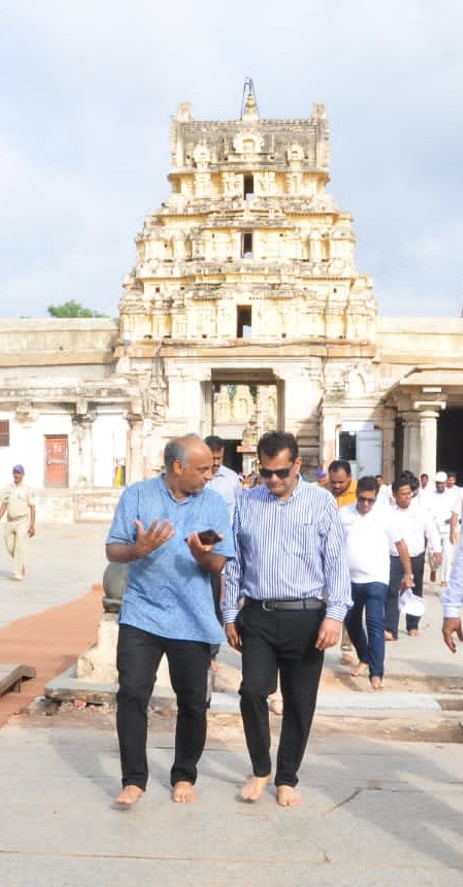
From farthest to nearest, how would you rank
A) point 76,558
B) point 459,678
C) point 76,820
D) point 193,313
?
1. point 193,313
2. point 76,558
3. point 459,678
4. point 76,820

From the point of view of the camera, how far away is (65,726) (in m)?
5.65

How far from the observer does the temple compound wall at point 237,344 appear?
83.3 ft

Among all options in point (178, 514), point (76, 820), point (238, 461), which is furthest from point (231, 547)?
point (238, 461)

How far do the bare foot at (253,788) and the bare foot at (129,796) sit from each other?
1.49 ft

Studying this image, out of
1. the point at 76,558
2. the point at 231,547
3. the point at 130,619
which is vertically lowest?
the point at 76,558

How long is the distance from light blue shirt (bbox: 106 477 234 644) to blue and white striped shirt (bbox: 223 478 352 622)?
195 mm

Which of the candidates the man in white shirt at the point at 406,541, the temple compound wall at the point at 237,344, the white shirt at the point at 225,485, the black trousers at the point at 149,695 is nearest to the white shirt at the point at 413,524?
the man in white shirt at the point at 406,541

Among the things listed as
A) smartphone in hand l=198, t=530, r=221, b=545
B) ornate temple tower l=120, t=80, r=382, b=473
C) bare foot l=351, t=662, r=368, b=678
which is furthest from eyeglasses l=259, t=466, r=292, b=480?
ornate temple tower l=120, t=80, r=382, b=473

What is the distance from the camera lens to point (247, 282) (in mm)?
33875

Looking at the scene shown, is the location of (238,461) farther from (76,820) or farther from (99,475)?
(76,820)

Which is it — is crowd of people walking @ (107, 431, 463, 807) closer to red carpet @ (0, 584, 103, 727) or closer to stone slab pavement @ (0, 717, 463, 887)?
stone slab pavement @ (0, 717, 463, 887)

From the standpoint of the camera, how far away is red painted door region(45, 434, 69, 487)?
25.4 m

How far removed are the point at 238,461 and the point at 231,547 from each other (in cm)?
4479

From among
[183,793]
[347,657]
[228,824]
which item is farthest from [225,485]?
[228,824]
